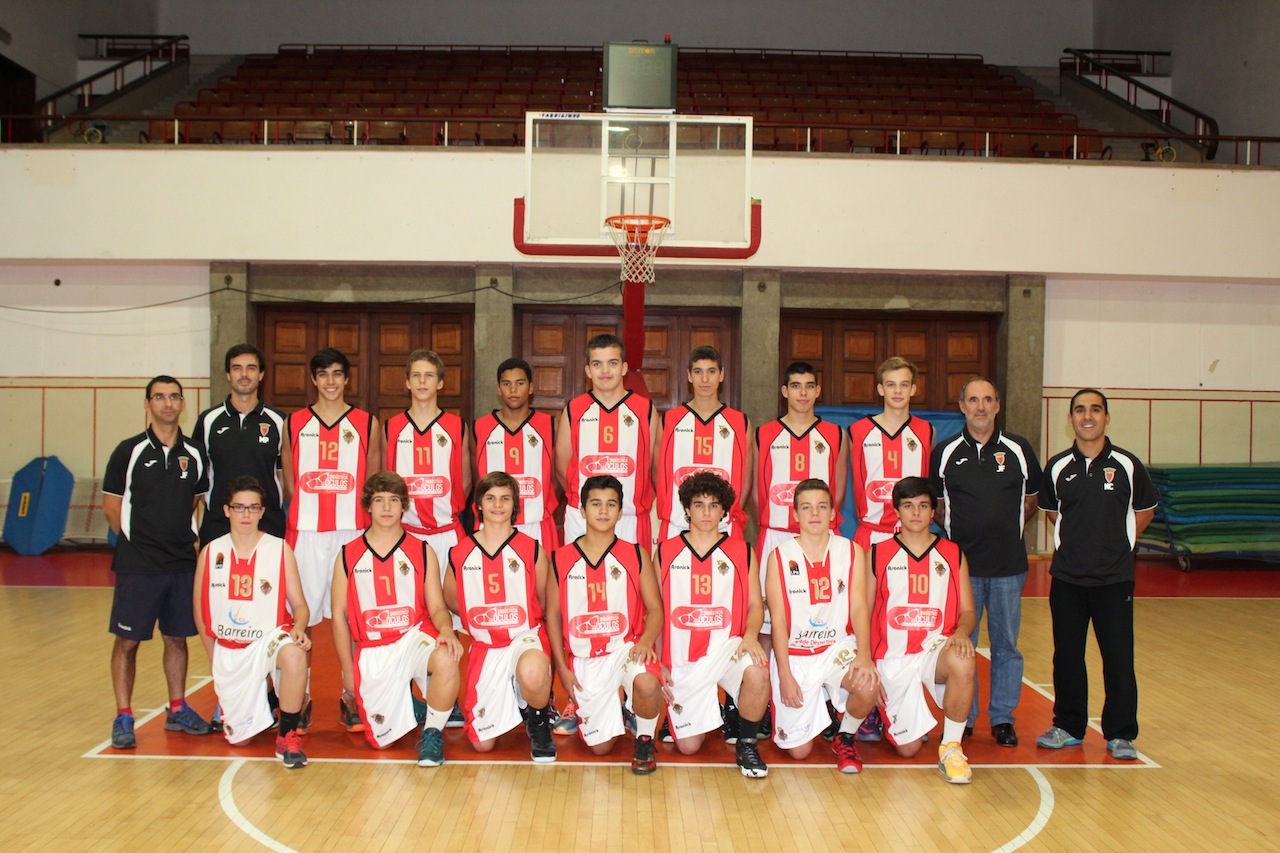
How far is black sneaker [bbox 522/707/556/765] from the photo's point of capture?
4855 millimetres

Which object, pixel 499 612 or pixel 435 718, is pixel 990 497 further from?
pixel 435 718

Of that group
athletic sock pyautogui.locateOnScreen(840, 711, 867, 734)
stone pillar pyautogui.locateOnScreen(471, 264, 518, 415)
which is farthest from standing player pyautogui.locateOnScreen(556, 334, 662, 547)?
stone pillar pyautogui.locateOnScreen(471, 264, 518, 415)

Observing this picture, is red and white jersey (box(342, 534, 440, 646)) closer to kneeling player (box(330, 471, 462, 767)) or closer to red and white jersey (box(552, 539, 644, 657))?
kneeling player (box(330, 471, 462, 767))

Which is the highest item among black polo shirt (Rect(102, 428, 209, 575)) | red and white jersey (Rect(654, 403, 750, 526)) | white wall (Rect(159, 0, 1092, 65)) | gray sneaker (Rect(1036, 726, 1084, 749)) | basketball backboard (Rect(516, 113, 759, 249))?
white wall (Rect(159, 0, 1092, 65))

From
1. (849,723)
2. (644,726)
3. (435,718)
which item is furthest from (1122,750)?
(435,718)

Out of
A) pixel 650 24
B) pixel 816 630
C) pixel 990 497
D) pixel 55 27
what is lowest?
pixel 816 630

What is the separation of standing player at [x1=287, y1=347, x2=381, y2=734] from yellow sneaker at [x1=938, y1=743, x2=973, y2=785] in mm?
3291

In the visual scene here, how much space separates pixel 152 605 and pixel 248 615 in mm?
553

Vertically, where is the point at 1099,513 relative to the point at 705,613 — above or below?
above

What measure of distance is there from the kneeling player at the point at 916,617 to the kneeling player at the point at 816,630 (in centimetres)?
15

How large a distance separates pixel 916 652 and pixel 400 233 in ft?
27.8

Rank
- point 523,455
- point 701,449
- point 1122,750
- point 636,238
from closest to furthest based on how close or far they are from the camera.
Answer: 1. point 1122,750
2. point 701,449
3. point 523,455
4. point 636,238

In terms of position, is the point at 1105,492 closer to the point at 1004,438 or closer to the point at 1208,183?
the point at 1004,438

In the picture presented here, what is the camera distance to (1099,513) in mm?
5059
